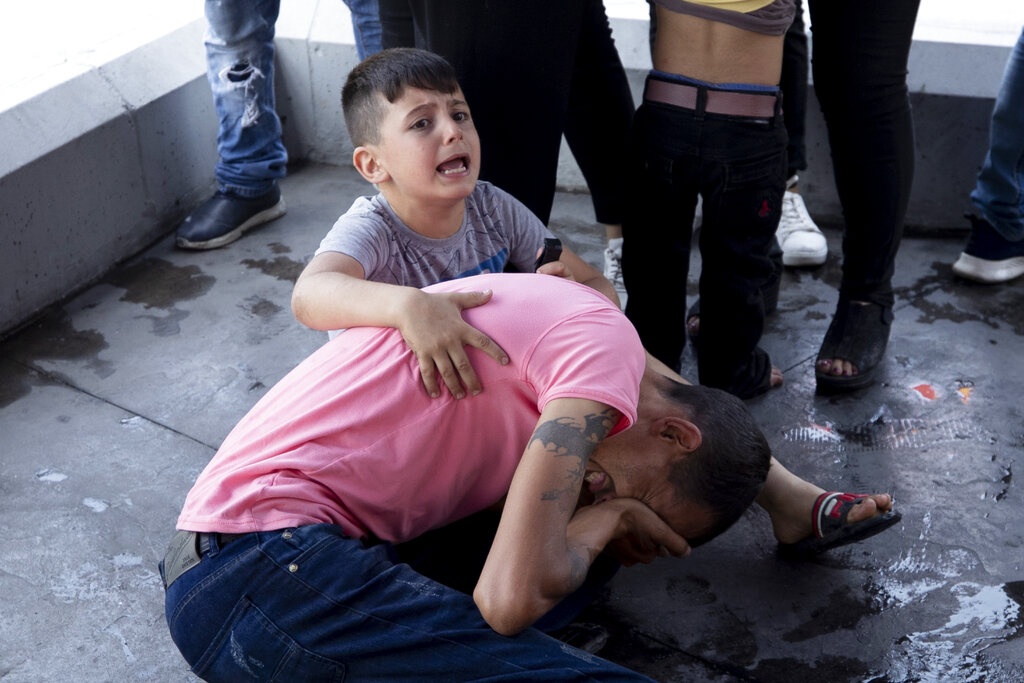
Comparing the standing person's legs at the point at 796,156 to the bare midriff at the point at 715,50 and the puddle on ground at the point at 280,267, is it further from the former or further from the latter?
the puddle on ground at the point at 280,267

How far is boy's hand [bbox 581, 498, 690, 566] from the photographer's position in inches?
62.4

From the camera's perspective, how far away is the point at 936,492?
2053 millimetres

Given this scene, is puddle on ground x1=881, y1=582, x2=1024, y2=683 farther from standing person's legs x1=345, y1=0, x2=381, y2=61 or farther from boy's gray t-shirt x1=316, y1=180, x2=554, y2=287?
standing person's legs x1=345, y1=0, x2=381, y2=61

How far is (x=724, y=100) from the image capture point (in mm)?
2041

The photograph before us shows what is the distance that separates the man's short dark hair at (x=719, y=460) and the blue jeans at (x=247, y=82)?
180 centimetres

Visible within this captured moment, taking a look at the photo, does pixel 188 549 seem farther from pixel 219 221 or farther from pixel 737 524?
pixel 219 221

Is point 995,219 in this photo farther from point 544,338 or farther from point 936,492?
point 544,338

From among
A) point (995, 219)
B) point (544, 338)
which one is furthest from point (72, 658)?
point (995, 219)

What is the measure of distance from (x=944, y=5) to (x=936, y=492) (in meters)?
2.15

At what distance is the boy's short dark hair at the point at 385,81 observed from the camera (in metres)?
1.79

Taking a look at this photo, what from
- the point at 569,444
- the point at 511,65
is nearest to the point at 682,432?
the point at 569,444

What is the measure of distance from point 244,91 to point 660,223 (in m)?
1.46

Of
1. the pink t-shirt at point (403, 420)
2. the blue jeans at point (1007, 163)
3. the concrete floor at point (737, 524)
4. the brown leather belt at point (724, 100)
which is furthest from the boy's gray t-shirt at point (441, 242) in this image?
the blue jeans at point (1007, 163)

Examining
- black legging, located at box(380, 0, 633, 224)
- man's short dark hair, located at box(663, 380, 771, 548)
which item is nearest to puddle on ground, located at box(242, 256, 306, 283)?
black legging, located at box(380, 0, 633, 224)
